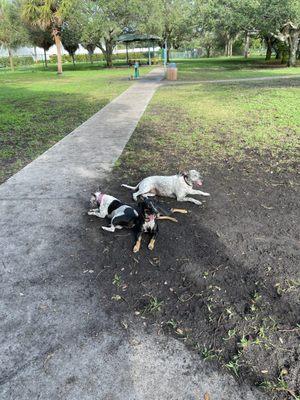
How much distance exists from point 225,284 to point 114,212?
1.59m

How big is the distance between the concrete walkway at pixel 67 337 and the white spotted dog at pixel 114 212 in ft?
0.83

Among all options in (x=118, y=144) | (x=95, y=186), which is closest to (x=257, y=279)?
(x=95, y=186)

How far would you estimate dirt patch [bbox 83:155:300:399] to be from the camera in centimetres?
248

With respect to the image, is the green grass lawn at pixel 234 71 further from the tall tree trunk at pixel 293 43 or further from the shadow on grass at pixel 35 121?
the shadow on grass at pixel 35 121

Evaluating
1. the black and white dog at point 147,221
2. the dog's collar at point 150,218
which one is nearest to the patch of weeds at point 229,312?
the black and white dog at point 147,221

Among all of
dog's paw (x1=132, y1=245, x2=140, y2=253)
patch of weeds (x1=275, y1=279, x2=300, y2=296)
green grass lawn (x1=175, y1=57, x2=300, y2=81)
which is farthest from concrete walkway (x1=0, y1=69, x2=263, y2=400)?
green grass lawn (x1=175, y1=57, x2=300, y2=81)

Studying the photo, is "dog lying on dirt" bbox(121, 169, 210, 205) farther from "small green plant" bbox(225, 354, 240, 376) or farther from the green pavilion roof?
the green pavilion roof

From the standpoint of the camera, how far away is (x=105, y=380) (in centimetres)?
228

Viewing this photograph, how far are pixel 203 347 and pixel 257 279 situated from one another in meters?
0.99

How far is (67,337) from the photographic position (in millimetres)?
2607

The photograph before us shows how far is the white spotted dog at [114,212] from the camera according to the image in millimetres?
3969

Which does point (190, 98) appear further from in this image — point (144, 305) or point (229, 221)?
point (144, 305)

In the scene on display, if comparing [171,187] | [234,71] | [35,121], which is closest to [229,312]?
[171,187]

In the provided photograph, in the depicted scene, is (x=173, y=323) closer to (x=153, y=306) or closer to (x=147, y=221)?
(x=153, y=306)
